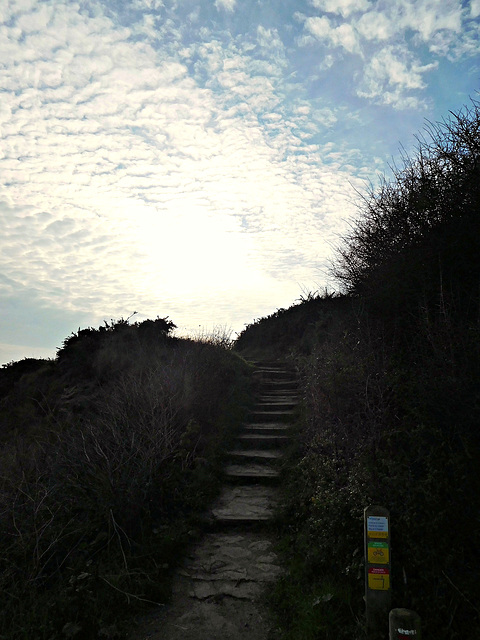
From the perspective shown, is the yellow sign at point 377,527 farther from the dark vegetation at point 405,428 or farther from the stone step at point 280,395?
the stone step at point 280,395

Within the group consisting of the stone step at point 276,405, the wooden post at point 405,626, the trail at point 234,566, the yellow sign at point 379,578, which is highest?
the stone step at point 276,405

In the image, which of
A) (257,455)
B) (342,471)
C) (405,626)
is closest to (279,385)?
(257,455)

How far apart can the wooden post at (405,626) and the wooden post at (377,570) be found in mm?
400

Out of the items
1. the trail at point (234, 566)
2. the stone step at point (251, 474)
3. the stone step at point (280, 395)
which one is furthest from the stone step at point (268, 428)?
the stone step at point (280, 395)

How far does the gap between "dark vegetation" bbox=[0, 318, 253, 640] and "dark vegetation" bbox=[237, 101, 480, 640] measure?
4.47 ft

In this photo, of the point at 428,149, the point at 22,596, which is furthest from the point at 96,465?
the point at 428,149

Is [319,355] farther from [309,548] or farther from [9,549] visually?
[9,549]

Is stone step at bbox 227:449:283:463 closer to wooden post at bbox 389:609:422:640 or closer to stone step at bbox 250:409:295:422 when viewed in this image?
stone step at bbox 250:409:295:422

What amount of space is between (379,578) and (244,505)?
3080mm

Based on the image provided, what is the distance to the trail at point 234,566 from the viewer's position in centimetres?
375

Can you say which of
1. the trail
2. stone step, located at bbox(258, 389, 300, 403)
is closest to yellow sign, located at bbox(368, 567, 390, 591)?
the trail

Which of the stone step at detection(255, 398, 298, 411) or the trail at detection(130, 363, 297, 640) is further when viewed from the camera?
the stone step at detection(255, 398, 298, 411)

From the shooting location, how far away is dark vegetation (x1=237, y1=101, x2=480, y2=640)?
342 centimetres

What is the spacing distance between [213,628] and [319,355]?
6247 millimetres
